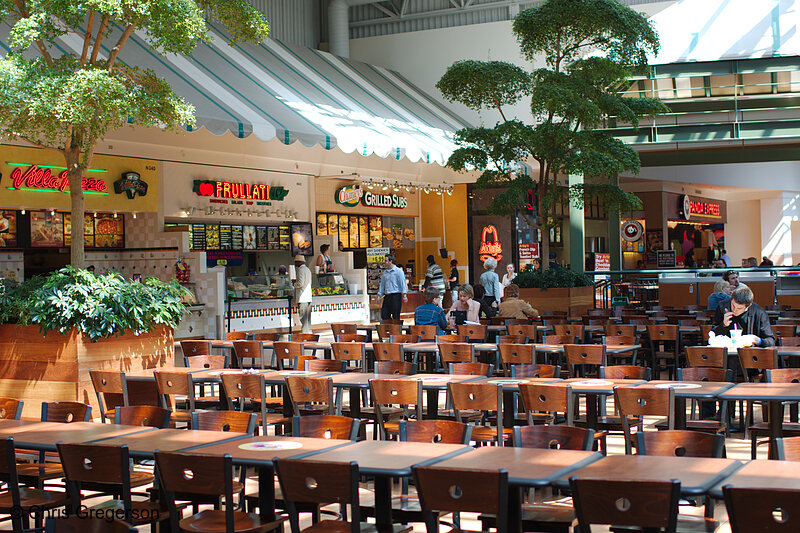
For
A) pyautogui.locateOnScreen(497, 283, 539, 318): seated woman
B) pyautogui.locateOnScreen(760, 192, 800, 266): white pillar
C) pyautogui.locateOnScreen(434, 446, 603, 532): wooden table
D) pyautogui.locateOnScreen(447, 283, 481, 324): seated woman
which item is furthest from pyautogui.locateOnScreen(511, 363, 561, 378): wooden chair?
pyautogui.locateOnScreen(760, 192, 800, 266): white pillar

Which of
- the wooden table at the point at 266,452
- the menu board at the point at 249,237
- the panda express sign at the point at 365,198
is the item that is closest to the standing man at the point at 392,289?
the menu board at the point at 249,237

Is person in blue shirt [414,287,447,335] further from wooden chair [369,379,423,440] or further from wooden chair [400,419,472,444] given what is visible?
wooden chair [400,419,472,444]

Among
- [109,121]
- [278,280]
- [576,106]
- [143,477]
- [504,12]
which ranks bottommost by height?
[143,477]

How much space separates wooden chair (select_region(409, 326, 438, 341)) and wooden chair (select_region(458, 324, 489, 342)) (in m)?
0.31

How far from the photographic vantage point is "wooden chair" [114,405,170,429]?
5.27 m

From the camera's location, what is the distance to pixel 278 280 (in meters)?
16.7

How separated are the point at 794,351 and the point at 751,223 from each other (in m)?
25.9

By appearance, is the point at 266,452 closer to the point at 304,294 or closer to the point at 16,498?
the point at 16,498

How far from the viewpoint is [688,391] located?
573 centimetres

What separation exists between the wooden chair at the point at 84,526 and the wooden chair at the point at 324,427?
5.72ft

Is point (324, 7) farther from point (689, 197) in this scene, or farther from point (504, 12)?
point (689, 197)

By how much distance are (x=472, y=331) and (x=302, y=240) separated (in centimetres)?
950

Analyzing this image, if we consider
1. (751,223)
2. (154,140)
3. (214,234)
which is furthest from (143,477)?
(751,223)

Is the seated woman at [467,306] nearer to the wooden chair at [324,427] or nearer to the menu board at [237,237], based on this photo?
the wooden chair at [324,427]
